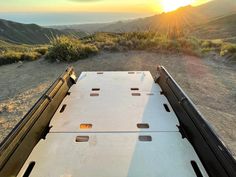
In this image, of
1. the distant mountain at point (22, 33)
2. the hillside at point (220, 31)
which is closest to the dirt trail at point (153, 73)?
the hillside at point (220, 31)

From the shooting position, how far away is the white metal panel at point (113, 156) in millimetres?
1682

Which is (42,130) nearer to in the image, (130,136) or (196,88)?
(130,136)

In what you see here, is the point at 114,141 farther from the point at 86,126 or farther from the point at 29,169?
the point at 29,169

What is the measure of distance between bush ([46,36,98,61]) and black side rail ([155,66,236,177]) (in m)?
6.32

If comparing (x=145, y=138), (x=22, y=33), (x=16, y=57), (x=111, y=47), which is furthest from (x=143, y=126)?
(x=22, y=33)

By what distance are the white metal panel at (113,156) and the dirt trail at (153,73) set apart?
1923 millimetres

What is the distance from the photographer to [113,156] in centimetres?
185

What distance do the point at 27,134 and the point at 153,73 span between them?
17.4ft

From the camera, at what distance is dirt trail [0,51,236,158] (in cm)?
455

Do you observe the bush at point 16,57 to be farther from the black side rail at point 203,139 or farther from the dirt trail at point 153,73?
the black side rail at point 203,139

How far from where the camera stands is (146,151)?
74.7 inches

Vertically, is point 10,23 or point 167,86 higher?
point 167,86

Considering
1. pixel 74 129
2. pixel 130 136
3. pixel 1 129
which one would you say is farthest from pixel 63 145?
Result: pixel 1 129

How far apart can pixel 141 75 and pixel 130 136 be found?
2023 mm
